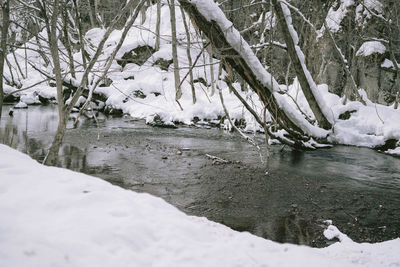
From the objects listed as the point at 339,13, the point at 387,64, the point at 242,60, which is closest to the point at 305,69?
the point at 242,60

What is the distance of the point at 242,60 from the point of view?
7.14m

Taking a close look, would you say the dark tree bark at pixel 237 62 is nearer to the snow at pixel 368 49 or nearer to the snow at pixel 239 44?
the snow at pixel 239 44

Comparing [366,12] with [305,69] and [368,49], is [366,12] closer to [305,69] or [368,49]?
[368,49]

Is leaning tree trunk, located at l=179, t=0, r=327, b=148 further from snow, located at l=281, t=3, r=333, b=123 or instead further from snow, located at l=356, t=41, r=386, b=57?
snow, located at l=356, t=41, r=386, b=57

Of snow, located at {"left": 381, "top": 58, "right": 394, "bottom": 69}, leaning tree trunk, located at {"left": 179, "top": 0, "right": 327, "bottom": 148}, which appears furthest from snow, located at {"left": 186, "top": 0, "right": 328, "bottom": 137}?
snow, located at {"left": 381, "top": 58, "right": 394, "bottom": 69}

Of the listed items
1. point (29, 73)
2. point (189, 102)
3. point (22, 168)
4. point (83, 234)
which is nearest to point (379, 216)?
point (83, 234)

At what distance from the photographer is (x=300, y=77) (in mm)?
8688

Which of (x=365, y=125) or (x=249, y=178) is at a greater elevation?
(x=365, y=125)

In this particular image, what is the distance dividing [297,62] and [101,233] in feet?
25.4

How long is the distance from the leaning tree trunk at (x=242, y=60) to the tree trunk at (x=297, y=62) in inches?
34.9

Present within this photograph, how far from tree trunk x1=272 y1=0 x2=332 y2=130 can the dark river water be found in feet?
4.80

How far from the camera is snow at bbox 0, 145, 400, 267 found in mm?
1808

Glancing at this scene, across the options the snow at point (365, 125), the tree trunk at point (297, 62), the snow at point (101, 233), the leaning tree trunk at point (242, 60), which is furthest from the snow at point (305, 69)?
the snow at point (101, 233)

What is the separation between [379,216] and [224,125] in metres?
9.24
